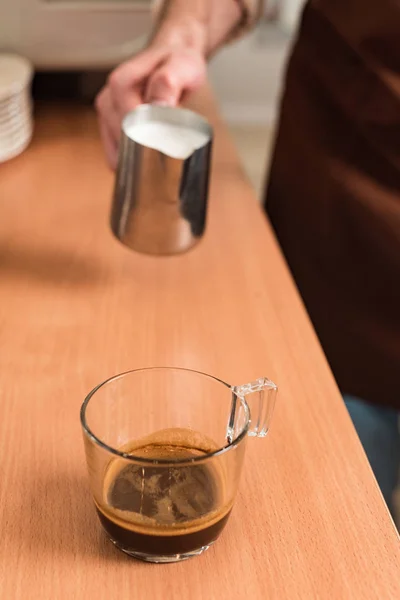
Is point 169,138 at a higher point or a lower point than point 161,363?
higher

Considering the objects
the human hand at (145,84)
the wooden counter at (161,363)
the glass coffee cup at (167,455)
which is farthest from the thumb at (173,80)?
the glass coffee cup at (167,455)

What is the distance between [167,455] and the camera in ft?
1.45

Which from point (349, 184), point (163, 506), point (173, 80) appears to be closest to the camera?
point (163, 506)

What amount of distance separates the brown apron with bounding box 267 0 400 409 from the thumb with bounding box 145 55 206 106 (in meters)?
0.20

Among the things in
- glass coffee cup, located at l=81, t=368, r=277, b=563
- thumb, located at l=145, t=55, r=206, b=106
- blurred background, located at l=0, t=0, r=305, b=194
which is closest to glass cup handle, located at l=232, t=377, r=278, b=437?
glass coffee cup, located at l=81, t=368, r=277, b=563

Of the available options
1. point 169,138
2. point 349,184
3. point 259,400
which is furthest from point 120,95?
point 259,400

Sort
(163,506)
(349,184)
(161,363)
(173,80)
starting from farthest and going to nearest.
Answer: (349,184) → (173,80) → (161,363) → (163,506)

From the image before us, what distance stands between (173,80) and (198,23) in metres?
0.23

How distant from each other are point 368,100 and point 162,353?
45 cm

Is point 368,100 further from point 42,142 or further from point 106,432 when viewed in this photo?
point 106,432

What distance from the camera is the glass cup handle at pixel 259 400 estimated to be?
434 millimetres

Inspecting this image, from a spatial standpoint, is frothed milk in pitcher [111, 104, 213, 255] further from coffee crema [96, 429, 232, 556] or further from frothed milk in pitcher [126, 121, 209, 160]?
coffee crema [96, 429, 232, 556]

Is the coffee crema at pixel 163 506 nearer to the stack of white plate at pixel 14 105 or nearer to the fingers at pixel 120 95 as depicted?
the fingers at pixel 120 95

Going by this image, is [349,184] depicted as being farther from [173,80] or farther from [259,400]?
[259,400]
